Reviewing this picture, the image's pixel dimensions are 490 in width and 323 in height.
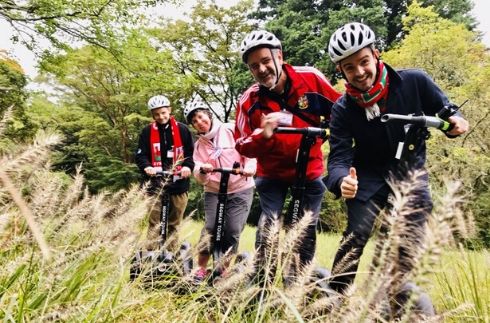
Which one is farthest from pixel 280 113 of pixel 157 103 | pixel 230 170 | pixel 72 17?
pixel 72 17

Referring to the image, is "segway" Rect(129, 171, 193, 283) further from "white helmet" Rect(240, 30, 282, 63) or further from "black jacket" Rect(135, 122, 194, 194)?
"black jacket" Rect(135, 122, 194, 194)

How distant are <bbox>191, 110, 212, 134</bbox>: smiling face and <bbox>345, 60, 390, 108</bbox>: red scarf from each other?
2.56 meters

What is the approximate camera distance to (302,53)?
24.0m

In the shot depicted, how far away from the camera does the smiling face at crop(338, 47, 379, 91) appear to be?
300cm

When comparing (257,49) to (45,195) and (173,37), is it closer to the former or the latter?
(45,195)

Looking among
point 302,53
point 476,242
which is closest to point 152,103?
point 476,242

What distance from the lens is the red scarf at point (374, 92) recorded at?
299 cm

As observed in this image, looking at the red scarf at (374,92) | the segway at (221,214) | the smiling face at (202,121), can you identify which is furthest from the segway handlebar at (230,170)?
the red scarf at (374,92)

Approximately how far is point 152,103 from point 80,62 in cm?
1922

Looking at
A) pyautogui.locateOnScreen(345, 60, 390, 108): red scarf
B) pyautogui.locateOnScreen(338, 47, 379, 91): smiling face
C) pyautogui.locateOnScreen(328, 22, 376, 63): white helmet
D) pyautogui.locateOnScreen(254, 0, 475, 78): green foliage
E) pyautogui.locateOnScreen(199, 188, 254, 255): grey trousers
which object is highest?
pyautogui.locateOnScreen(254, 0, 475, 78): green foliage

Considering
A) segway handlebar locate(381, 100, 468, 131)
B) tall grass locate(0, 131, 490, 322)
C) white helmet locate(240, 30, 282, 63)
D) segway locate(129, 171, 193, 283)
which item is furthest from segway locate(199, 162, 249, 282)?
segway handlebar locate(381, 100, 468, 131)

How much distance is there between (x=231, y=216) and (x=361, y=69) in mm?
2570

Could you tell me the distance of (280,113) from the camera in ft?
11.7

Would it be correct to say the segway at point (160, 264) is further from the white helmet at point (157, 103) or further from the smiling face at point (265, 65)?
the white helmet at point (157, 103)
